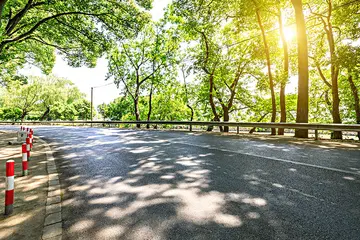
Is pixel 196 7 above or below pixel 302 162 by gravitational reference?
above

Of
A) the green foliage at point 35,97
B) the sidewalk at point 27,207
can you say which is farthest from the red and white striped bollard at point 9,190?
the green foliage at point 35,97

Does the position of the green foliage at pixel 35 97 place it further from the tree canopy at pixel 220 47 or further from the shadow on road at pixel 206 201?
the shadow on road at pixel 206 201

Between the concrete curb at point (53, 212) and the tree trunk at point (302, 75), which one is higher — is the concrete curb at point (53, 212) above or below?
below

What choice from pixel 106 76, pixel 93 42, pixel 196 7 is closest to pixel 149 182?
pixel 93 42

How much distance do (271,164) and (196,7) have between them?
54.1 feet

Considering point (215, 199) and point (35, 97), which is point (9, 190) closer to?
point (215, 199)

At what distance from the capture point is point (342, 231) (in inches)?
90.3

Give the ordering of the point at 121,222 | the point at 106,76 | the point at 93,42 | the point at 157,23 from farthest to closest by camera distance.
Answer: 1. the point at 106,76
2. the point at 157,23
3. the point at 93,42
4. the point at 121,222

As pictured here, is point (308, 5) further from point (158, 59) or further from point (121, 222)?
point (121, 222)

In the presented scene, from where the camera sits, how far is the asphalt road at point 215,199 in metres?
2.43

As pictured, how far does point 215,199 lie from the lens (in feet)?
10.5

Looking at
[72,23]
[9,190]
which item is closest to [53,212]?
Result: [9,190]

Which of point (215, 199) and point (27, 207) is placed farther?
point (27, 207)

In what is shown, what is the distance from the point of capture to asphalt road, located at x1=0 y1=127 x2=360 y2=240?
2.43 meters
